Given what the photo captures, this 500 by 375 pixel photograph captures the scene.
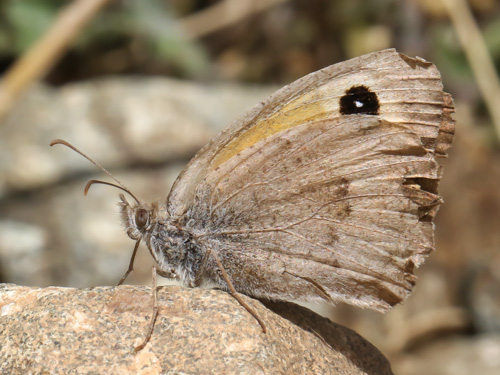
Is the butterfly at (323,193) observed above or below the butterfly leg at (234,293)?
above

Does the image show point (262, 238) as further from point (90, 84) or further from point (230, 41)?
point (230, 41)

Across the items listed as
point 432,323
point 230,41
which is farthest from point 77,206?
point 432,323

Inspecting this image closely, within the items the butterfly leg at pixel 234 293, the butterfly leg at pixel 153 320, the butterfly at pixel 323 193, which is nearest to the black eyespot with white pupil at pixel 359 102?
the butterfly at pixel 323 193

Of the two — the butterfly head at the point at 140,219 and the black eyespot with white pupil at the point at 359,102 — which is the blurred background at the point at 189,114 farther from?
the black eyespot with white pupil at the point at 359,102

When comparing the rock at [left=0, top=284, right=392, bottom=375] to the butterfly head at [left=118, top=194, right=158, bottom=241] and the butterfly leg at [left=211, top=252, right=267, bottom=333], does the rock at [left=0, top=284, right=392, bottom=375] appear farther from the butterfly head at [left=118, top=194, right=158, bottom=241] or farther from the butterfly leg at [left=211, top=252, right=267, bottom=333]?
the butterfly head at [left=118, top=194, right=158, bottom=241]

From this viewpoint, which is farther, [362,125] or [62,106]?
[62,106]

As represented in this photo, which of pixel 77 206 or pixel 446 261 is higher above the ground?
pixel 446 261
